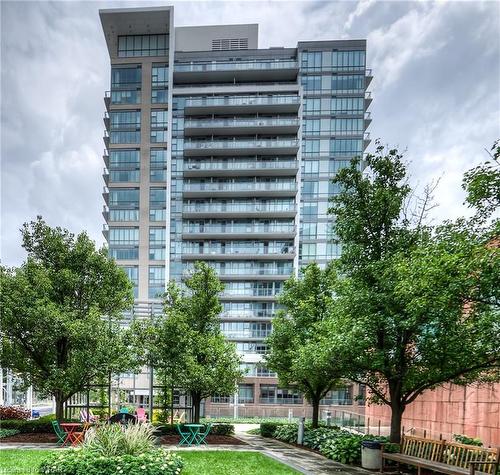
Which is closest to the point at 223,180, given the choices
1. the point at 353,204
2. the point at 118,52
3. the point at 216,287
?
the point at 118,52

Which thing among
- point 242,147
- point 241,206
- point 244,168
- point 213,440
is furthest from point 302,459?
point 242,147

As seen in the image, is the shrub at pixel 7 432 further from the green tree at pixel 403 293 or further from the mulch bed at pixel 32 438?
the green tree at pixel 403 293

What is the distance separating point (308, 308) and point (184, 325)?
16.3 ft

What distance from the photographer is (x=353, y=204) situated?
13.1 m

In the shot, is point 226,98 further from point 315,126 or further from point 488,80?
point 488,80

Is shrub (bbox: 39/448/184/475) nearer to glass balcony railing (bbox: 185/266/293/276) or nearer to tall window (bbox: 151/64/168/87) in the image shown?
glass balcony railing (bbox: 185/266/293/276)

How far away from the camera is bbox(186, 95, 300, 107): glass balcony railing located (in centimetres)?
5656

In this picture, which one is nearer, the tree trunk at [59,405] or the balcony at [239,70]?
the tree trunk at [59,405]

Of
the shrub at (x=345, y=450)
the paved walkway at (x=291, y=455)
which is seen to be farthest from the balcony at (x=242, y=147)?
the shrub at (x=345, y=450)

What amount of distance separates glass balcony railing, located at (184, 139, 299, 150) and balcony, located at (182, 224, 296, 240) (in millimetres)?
9563

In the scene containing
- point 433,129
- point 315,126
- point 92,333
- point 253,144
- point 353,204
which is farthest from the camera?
point 315,126

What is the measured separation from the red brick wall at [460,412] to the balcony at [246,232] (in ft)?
106

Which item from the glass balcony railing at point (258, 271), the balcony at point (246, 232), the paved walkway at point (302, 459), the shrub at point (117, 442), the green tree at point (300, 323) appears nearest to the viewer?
the shrub at point (117, 442)

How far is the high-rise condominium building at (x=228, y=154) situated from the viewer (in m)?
54.7
